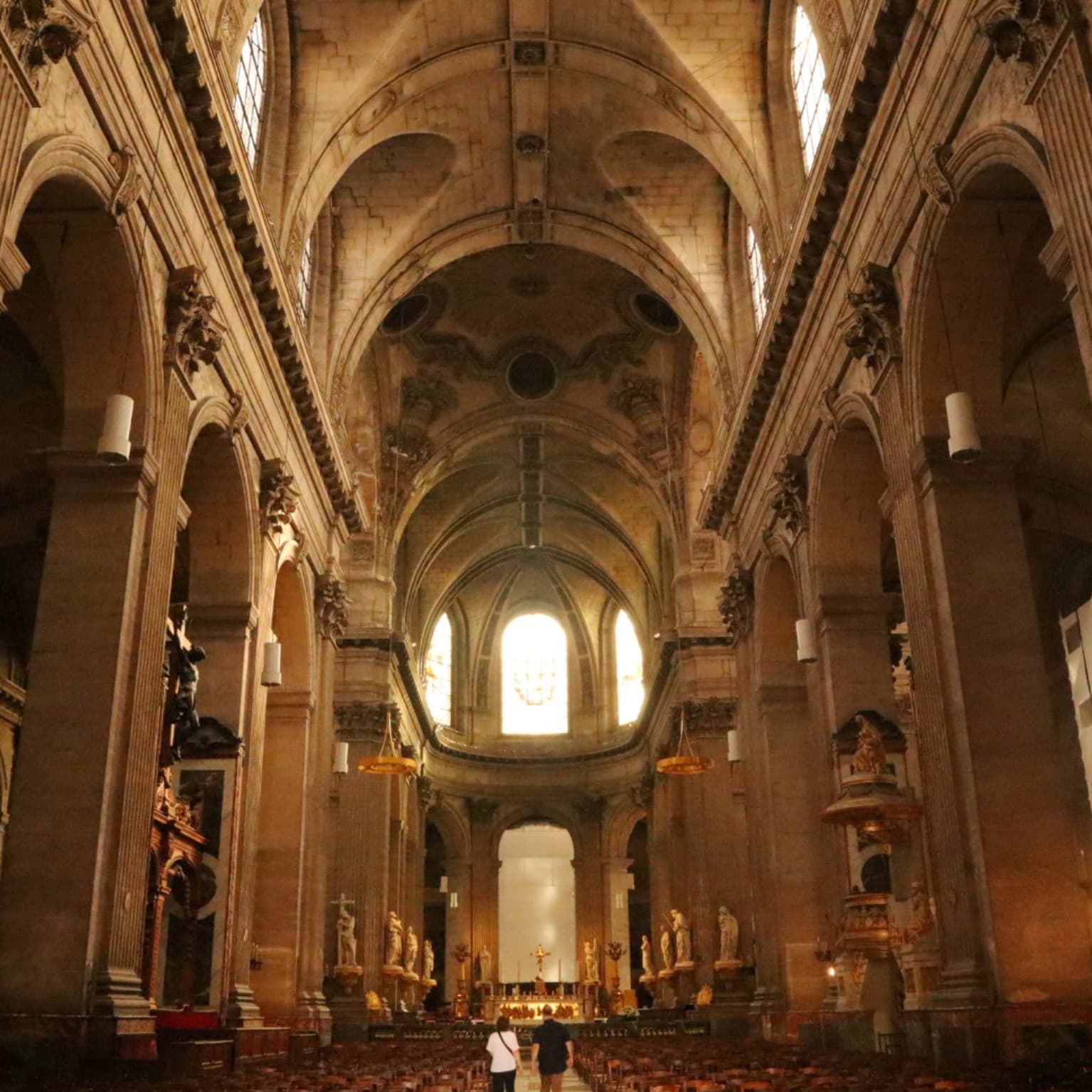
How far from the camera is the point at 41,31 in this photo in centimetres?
887

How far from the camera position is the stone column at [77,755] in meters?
10.1

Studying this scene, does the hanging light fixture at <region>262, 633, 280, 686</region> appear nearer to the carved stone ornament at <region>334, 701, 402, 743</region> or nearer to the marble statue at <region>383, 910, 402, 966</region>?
the carved stone ornament at <region>334, 701, 402, 743</region>

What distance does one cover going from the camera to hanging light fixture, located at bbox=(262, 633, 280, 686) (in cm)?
1553

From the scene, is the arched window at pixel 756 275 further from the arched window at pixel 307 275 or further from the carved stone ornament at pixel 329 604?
the carved stone ornament at pixel 329 604

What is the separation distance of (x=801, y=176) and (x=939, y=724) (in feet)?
30.2

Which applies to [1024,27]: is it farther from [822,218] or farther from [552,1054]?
[552,1054]

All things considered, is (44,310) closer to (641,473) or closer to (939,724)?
(939,724)

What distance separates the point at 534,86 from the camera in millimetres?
20328

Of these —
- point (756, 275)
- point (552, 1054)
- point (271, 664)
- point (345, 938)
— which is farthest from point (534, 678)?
point (552, 1054)

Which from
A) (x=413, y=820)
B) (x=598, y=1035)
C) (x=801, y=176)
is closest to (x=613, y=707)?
(x=413, y=820)

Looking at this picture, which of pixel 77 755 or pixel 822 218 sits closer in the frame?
pixel 77 755

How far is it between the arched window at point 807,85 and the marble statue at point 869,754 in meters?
7.56

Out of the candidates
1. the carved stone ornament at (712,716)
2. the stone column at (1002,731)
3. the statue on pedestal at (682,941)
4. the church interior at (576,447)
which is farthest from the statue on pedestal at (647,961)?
the stone column at (1002,731)

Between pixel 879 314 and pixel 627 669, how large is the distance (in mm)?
29758
